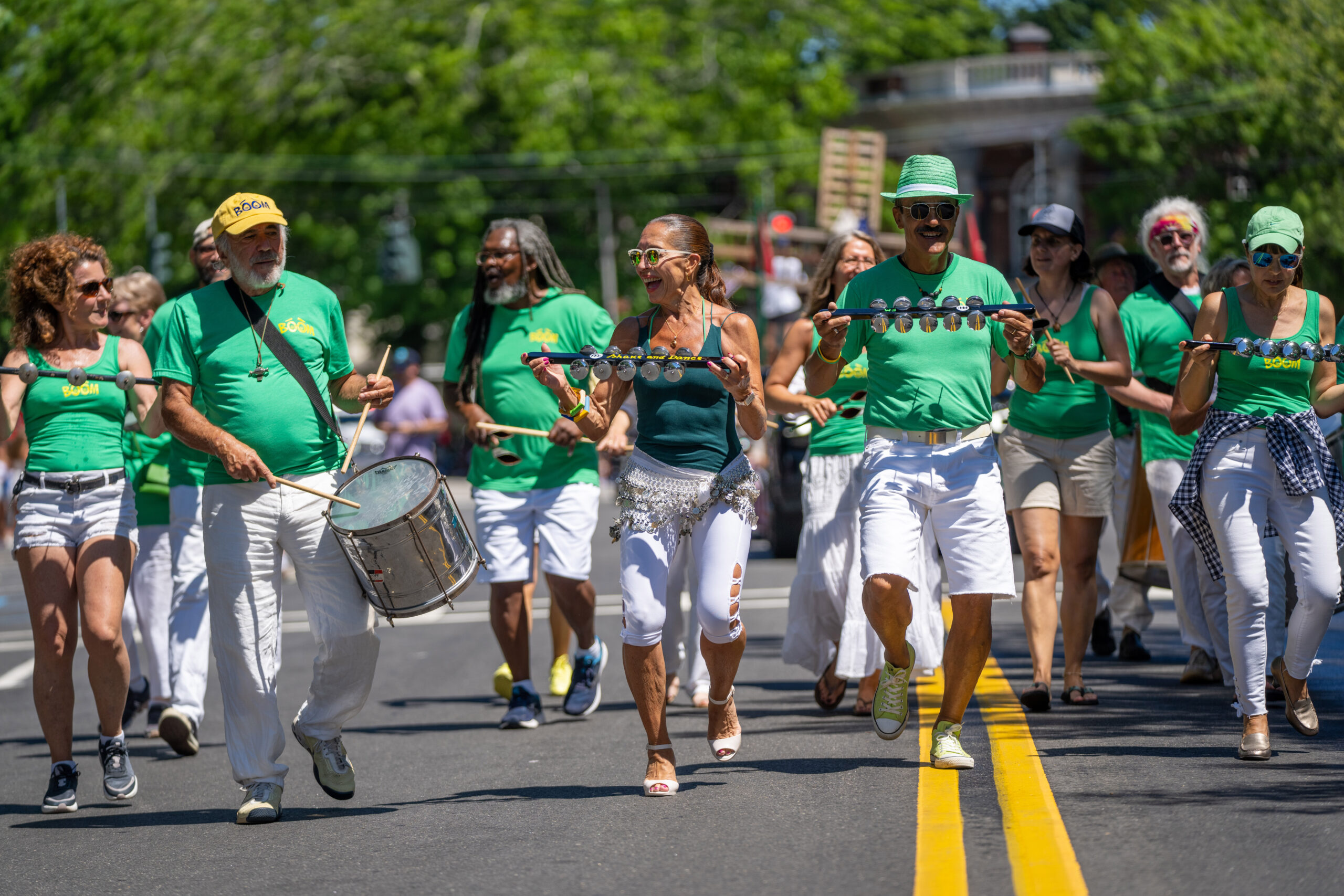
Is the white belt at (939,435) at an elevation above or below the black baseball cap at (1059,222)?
below

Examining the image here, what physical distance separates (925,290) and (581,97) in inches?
1668

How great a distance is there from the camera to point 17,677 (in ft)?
38.3

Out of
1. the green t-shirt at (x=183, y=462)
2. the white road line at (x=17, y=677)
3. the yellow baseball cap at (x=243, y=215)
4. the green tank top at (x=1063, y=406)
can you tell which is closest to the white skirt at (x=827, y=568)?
the green tank top at (x=1063, y=406)

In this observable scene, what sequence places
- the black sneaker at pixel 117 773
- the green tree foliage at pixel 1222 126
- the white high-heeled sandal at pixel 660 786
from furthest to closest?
1. the green tree foliage at pixel 1222 126
2. the black sneaker at pixel 117 773
3. the white high-heeled sandal at pixel 660 786

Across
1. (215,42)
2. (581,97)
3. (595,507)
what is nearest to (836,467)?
(595,507)

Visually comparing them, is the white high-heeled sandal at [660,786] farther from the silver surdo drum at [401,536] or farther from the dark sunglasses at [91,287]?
the dark sunglasses at [91,287]

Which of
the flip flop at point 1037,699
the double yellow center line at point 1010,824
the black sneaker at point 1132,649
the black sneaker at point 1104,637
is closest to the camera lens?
the double yellow center line at point 1010,824

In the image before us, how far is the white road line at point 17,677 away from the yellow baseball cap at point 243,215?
5700mm

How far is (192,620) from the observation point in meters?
8.51

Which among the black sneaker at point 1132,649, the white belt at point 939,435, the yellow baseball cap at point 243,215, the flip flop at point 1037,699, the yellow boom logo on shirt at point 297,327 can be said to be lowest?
the black sneaker at point 1132,649

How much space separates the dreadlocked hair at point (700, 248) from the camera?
6.61 m

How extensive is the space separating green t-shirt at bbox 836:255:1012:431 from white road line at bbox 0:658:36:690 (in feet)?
22.1

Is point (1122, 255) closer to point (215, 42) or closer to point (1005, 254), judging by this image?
point (215, 42)

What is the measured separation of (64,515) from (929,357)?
11.3 ft
